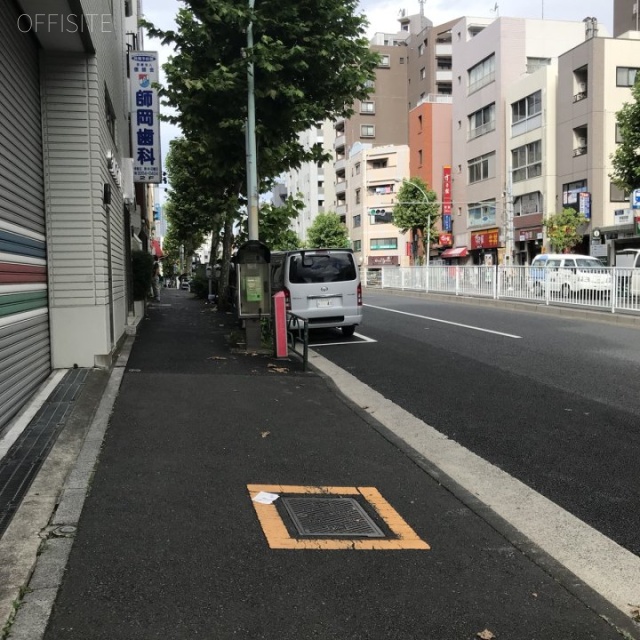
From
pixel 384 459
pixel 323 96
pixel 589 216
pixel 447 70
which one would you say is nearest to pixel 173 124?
pixel 323 96

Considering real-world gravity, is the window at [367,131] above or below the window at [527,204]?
above

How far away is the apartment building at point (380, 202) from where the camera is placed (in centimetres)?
7412

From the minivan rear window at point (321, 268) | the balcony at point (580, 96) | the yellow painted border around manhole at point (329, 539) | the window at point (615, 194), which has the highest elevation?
the balcony at point (580, 96)

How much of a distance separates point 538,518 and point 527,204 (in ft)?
142

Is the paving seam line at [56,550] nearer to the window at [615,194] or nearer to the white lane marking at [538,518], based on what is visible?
the white lane marking at [538,518]

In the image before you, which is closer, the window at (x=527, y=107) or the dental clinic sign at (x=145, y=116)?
the dental clinic sign at (x=145, y=116)

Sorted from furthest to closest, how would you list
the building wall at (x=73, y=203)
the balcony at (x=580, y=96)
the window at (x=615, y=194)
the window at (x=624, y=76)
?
the balcony at (x=580, y=96)
the window at (x=624, y=76)
the window at (x=615, y=194)
the building wall at (x=73, y=203)

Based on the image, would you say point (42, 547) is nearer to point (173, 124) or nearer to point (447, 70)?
point (173, 124)

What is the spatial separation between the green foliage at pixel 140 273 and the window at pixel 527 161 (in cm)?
3233

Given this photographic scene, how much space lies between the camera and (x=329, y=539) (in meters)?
3.71

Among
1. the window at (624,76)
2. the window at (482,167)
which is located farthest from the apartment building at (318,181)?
the window at (624,76)

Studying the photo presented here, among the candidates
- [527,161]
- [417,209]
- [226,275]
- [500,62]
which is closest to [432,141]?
[417,209]

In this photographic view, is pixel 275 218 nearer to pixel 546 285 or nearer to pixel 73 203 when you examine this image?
pixel 546 285

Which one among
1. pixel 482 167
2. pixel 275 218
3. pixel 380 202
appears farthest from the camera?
pixel 380 202
